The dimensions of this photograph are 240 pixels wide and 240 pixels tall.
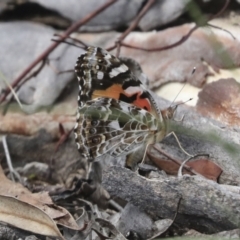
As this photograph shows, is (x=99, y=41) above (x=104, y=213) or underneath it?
above

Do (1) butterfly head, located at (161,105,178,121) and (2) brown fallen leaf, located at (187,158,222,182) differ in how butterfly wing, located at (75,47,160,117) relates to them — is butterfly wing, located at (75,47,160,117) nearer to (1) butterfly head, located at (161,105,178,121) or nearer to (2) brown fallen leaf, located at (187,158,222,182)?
(1) butterfly head, located at (161,105,178,121)

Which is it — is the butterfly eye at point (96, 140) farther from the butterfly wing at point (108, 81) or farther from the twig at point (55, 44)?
the twig at point (55, 44)

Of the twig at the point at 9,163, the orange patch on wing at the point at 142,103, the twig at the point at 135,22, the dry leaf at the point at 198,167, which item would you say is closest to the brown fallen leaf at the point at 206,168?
the dry leaf at the point at 198,167

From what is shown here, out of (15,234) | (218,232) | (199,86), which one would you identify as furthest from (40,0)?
(218,232)

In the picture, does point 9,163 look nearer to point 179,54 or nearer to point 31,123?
point 31,123

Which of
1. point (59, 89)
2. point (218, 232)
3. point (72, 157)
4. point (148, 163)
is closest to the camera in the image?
point (218, 232)

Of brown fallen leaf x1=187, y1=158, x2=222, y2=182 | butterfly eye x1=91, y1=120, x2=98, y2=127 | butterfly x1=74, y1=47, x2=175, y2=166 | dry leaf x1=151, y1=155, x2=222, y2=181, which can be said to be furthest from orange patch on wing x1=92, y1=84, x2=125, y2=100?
brown fallen leaf x1=187, y1=158, x2=222, y2=182

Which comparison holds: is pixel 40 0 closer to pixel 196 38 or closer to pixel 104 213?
pixel 196 38
